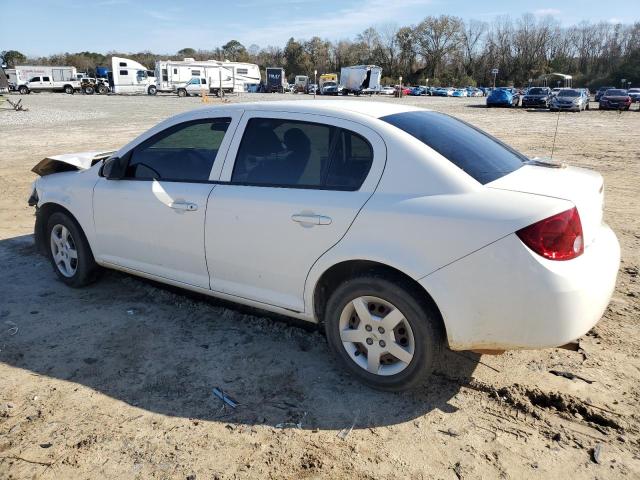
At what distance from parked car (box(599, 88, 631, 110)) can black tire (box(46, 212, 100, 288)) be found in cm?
4348

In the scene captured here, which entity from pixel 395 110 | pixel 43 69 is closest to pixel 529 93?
pixel 395 110

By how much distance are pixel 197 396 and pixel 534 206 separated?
7.39 ft

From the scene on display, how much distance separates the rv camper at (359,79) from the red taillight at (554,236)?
70571mm

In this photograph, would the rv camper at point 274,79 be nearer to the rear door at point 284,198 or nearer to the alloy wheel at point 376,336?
the rear door at point 284,198

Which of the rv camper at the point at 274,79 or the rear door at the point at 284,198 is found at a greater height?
the rv camper at the point at 274,79

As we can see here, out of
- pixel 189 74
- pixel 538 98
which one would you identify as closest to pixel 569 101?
pixel 538 98

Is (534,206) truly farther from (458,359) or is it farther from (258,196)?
(258,196)

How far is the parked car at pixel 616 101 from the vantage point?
128ft

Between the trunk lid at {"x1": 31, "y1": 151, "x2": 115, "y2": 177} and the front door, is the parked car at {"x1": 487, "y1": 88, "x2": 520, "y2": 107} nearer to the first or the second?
the trunk lid at {"x1": 31, "y1": 151, "x2": 115, "y2": 177}

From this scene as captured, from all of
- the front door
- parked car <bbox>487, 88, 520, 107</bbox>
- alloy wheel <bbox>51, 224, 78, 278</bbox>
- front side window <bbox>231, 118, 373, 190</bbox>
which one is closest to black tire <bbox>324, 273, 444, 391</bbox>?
front side window <bbox>231, 118, 373, 190</bbox>

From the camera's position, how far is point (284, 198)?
331 cm

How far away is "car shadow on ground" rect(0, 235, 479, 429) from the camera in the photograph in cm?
308

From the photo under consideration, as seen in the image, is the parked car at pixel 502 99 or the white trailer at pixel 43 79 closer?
the parked car at pixel 502 99

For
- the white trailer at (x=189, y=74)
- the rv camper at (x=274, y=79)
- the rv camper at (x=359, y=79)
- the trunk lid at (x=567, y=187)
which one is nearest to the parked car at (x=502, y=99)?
the white trailer at (x=189, y=74)
